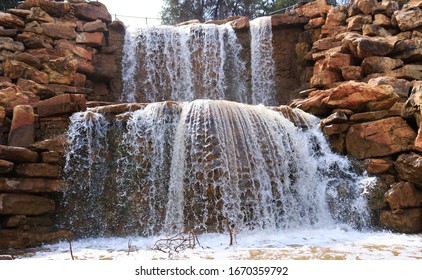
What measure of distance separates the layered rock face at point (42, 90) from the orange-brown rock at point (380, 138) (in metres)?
5.35

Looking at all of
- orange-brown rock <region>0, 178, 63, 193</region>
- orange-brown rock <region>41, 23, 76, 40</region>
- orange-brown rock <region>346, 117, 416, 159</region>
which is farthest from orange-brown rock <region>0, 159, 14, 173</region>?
orange-brown rock <region>41, 23, 76, 40</region>

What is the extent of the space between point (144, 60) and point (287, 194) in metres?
7.37

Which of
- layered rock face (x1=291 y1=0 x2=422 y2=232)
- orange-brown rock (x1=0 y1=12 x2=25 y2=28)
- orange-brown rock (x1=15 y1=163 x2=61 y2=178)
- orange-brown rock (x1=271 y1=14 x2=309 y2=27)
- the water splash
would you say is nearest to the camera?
orange-brown rock (x1=15 y1=163 x2=61 y2=178)

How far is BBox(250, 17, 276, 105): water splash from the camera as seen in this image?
12875 millimetres

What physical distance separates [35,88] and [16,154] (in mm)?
3506

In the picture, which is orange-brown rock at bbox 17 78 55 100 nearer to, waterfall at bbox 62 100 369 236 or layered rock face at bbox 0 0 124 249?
layered rock face at bbox 0 0 124 249

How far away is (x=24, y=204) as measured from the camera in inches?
245

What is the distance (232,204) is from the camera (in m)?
6.62

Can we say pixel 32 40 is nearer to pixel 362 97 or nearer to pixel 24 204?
pixel 24 204

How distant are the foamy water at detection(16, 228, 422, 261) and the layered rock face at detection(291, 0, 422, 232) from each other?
84 centimetres

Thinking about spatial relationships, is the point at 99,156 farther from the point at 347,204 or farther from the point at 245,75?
the point at 245,75

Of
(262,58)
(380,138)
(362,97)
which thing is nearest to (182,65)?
(262,58)

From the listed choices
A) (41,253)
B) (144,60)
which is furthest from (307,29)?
(41,253)

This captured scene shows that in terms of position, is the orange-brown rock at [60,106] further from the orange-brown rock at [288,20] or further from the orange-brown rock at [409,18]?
the orange-brown rock at [409,18]
